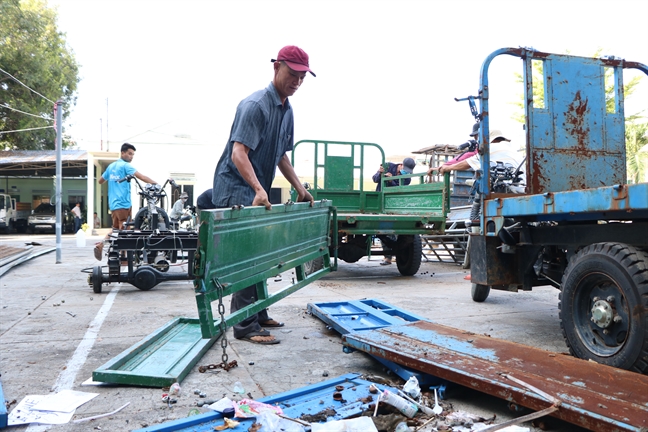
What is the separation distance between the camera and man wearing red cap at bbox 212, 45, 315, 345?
3.68 metres

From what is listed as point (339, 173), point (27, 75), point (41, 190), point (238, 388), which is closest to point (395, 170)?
point (339, 173)

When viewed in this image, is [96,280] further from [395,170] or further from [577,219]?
[395,170]

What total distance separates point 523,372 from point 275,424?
1329 mm

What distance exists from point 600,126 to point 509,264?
1490 mm

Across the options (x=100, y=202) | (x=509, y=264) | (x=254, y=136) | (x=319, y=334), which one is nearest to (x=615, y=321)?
(x=509, y=264)

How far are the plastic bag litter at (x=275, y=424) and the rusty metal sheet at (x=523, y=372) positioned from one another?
2.89 ft

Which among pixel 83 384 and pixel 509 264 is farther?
pixel 509 264

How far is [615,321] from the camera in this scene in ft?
10.1

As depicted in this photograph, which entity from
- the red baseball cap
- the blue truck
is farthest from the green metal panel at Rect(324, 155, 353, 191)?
the red baseball cap

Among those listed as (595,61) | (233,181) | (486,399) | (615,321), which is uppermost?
(595,61)

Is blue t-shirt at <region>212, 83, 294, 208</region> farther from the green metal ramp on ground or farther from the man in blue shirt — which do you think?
the man in blue shirt

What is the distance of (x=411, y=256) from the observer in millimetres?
8375

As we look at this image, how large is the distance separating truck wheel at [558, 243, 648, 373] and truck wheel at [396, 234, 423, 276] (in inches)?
192

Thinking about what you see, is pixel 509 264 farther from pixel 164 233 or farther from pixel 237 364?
pixel 164 233
